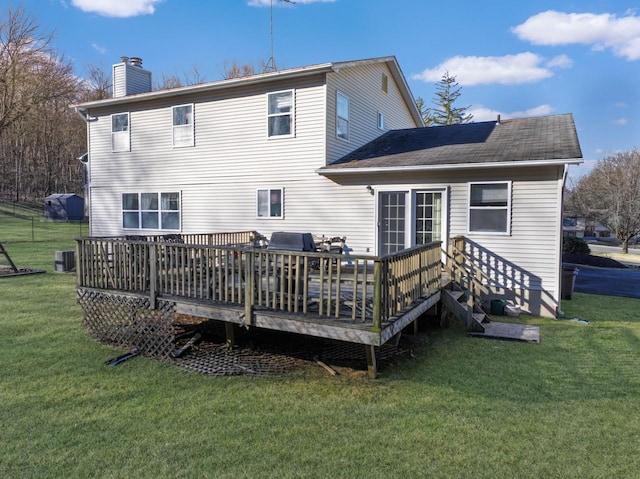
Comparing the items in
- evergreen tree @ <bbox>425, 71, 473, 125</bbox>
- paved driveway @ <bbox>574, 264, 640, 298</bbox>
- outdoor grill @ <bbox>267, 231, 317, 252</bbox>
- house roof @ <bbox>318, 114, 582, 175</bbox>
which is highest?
evergreen tree @ <bbox>425, 71, 473, 125</bbox>

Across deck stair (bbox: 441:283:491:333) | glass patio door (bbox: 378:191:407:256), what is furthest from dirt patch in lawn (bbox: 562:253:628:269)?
deck stair (bbox: 441:283:491:333)

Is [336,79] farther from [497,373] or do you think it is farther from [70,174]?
[70,174]

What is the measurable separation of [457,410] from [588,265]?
16.9 m

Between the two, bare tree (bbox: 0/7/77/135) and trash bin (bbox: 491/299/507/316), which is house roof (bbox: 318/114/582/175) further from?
bare tree (bbox: 0/7/77/135)

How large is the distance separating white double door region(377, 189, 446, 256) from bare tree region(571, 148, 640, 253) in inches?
1146

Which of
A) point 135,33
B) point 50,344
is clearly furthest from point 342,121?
point 135,33

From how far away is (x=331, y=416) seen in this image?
157 inches

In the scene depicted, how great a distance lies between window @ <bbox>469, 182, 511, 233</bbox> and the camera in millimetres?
8438

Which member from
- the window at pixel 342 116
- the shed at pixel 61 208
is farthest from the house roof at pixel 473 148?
the shed at pixel 61 208

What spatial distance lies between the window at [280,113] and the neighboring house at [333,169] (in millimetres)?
28

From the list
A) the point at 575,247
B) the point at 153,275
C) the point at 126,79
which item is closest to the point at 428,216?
the point at 153,275

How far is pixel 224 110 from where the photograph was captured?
448 inches

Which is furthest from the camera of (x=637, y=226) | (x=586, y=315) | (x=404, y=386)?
(x=637, y=226)

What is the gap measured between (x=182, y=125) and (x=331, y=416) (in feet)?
34.0
